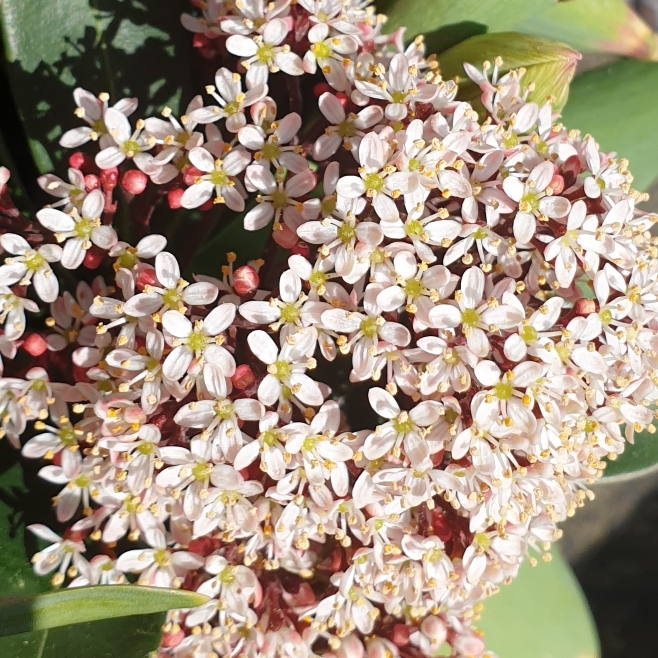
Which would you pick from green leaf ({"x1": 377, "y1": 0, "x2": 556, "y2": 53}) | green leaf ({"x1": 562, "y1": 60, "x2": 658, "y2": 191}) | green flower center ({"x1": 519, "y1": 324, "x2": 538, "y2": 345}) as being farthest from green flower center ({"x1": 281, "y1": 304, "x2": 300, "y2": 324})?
green leaf ({"x1": 562, "y1": 60, "x2": 658, "y2": 191})

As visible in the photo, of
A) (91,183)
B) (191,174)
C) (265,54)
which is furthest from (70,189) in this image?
(265,54)

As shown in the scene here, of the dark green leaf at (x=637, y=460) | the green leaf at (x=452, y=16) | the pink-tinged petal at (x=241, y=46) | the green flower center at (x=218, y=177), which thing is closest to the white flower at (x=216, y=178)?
the green flower center at (x=218, y=177)

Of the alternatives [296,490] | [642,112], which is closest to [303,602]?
[296,490]

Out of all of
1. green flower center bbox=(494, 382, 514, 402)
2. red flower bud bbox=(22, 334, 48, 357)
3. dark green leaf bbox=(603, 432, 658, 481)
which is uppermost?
green flower center bbox=(494, 382, 514, 402)

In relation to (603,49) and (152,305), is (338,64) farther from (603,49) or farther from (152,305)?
(603,49)

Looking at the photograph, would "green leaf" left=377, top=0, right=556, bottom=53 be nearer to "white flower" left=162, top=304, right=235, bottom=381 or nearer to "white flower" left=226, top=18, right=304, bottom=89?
"white flower" left=226, top=18, right=304, bottom=89

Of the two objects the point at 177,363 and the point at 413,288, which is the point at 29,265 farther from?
the point at 413,288
